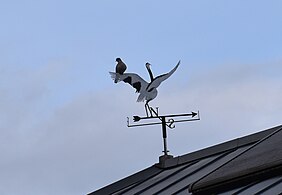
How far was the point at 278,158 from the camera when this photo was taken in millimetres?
11055


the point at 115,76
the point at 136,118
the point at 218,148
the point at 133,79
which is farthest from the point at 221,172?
the point at 115,76

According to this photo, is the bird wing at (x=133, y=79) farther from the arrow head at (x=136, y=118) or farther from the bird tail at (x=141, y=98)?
the arrow head at (x=136, y=118)

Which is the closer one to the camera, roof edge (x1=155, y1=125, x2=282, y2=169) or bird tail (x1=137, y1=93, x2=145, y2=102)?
roof edge (x1=155, y1=125, x2=282, y2=169)

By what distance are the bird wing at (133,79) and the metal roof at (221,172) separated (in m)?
1.55

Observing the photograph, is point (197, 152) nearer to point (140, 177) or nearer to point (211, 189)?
point (140, 177)

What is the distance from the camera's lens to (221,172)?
12.1 metres

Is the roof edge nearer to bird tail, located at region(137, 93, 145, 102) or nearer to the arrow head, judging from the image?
the arrow head

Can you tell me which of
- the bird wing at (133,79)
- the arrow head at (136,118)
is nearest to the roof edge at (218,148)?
the arrow head at (136,118)

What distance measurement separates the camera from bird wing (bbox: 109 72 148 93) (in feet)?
50.8

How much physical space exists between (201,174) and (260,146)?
48.7 inches

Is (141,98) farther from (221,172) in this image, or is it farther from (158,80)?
(221,172)

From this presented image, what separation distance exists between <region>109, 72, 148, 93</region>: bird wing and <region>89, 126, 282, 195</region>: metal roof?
155 centimetres

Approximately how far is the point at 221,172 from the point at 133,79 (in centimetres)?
391

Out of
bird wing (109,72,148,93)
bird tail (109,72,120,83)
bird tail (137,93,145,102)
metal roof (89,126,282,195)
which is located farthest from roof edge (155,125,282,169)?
bird tail (109,72,120,83)
